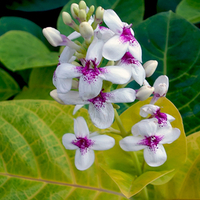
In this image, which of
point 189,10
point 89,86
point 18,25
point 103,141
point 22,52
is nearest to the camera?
point 89,86

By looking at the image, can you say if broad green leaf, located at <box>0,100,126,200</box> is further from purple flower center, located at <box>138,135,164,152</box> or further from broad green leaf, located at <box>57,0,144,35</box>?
broad green leaf, located at <box>57,0,144,35</box>

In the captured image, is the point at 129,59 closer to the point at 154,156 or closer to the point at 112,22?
the point at 112,22

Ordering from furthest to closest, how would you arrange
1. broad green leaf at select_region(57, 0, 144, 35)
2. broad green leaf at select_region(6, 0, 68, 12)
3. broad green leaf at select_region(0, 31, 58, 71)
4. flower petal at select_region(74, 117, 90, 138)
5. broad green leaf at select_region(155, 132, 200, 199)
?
broad green leaf at select_region(6, 0, 68, 12) → broad green leaf at select_region(57, 0, 144, 35) → broad green leaf at select_region(0, 31, 58, 71) → broad green leaf at select_region(155, 132, 200, 199) → flower petal at select_region(74, 117, 90, 138)

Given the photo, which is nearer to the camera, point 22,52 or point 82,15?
point 82,15

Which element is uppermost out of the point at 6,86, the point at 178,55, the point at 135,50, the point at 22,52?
the point at 135,50

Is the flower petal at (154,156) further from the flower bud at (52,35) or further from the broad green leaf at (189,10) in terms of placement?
the broad green leaf at (189,10)

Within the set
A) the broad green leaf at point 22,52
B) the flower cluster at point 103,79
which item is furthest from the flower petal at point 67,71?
the broad green leaf at point 22,52

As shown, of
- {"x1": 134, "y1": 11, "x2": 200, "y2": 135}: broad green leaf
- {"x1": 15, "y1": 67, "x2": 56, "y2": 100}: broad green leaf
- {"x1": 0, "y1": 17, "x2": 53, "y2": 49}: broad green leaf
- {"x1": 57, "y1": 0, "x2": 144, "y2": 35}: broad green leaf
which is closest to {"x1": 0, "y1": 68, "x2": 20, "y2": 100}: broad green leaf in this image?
{"x1": 15, "y1": 67, "x2": 56, "y2": 100}: broad green leaf

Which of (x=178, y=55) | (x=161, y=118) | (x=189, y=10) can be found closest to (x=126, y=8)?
(x=189, y=10)
